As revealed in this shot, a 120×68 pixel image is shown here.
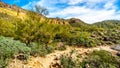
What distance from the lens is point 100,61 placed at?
1633 centimetres

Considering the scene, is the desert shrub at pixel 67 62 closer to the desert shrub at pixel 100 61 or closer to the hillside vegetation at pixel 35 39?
the hillside vegetation at pixel 35 39

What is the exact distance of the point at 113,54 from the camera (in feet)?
62.3

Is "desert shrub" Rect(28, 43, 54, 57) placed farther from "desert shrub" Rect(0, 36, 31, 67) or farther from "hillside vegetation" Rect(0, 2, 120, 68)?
"desert shrub" Rect(0, 36, 31, 67)

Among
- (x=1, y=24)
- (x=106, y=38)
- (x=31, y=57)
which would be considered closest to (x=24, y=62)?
(x=31, y=57)

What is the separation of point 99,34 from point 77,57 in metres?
10.2

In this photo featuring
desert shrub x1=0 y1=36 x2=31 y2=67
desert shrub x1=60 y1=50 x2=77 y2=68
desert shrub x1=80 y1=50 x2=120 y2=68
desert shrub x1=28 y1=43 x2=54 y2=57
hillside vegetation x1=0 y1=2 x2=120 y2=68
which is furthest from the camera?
desert shrub x1=28 y1=43 x2=54 y2=57

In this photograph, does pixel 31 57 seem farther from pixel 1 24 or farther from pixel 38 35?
pixel 1 24

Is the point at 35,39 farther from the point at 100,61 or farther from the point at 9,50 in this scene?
the point at 100,61

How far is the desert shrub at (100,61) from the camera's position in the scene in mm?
15641

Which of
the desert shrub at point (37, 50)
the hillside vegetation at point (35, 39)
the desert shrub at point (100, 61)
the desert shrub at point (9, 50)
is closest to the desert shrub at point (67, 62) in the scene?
the hillside vegetation at point (35, 39)

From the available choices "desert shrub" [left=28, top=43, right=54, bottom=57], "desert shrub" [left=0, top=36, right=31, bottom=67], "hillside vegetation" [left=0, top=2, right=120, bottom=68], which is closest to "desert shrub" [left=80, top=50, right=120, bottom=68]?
"hillside vegetation" [left=0, top=2, right=120, bottom=68]

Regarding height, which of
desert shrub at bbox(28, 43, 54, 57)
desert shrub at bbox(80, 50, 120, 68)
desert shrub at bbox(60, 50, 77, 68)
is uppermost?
desert shrub at bbox(28, 43, 54, 57)

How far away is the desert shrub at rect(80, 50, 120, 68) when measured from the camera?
15.6 m

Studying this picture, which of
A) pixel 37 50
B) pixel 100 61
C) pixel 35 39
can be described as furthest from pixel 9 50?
pixel 100 61
